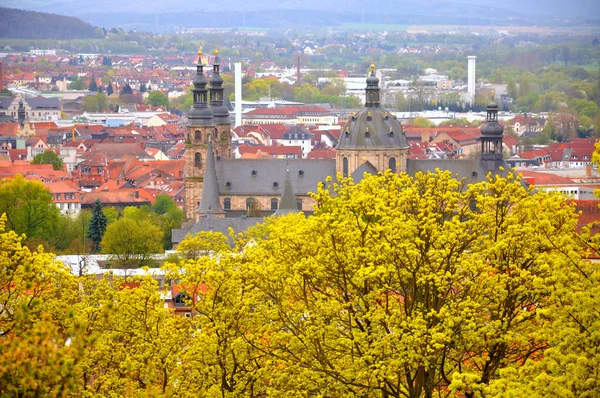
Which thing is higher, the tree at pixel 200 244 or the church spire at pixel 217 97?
the church spire at pixel 217 97

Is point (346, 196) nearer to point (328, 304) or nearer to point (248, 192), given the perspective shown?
point (328, 304)

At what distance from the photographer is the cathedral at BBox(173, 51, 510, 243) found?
7550 centimetres

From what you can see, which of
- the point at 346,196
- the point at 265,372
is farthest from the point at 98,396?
the point at 346,196

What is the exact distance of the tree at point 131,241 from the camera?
223ft

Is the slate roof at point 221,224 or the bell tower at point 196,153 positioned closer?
the slate roof at point 221,224

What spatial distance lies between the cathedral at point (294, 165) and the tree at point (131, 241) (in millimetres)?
3411

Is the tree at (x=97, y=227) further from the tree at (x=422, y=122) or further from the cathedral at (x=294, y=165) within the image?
the tree at (x=422, y=122)

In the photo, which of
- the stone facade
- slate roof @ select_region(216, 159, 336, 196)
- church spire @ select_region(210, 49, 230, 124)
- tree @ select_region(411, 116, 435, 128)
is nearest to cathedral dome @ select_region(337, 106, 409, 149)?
slate roof @ select_region(216, 159, 336, 196)

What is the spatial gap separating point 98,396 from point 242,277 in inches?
149

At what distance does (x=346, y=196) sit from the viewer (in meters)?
30.2

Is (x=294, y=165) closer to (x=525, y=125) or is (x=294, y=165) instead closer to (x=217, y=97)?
(x=217, y=97)

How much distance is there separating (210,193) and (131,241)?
23.5 ft

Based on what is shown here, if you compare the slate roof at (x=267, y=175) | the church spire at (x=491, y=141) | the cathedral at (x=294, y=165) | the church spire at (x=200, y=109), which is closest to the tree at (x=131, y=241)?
the cathedral at (x=294, y=165)

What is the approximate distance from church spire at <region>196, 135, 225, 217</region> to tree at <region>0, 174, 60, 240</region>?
776 centimetres
